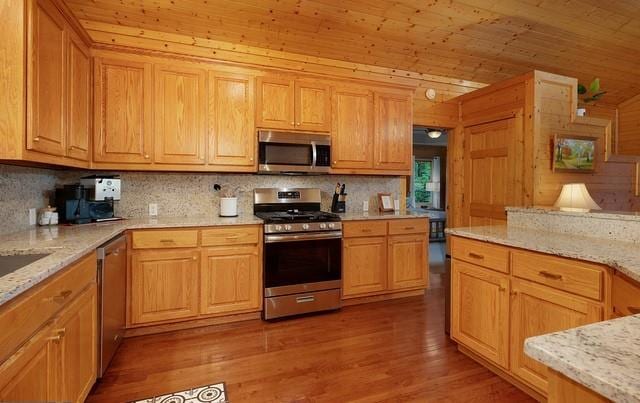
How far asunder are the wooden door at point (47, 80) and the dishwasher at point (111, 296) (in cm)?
70

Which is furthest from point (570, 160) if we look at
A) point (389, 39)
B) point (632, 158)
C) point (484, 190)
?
point (389, 39)

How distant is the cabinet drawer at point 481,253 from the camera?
204 cm

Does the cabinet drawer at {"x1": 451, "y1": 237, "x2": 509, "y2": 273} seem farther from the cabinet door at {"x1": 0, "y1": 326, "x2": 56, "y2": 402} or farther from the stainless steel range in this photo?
the cabinet door at {"x1": 0, "y1": 326, "x2": 56, "y2": 402}

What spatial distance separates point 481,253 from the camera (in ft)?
7.23

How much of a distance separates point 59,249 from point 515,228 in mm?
2962

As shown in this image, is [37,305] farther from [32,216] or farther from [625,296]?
[625,296]

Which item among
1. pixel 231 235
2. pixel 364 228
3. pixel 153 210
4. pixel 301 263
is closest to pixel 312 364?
pixel 301 263

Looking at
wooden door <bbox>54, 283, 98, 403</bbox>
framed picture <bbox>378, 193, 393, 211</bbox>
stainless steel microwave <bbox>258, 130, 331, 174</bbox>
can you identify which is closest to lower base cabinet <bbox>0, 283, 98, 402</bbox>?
wooden door <bbox>54, 283, 98, 403</bbox>

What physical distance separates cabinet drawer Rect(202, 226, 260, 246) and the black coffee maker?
90 cm

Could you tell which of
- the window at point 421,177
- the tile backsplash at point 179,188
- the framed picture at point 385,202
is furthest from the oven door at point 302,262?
the window at point 421,177

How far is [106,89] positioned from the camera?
9.25ft

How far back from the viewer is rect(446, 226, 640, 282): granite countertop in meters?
1.48

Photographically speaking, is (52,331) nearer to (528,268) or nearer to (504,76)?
(528,268)

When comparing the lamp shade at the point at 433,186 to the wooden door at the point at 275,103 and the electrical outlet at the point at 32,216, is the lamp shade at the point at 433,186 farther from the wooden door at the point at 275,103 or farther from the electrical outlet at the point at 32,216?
the electrical outlet at the point at 32,216
